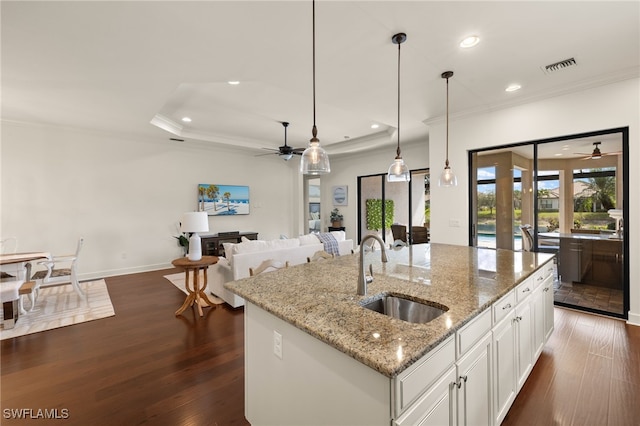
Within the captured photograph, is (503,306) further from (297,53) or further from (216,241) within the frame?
(216,241)

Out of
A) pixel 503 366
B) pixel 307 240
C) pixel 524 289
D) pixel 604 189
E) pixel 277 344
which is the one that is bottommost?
pixel 503 366

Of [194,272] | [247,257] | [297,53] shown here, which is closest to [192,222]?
[194,272]

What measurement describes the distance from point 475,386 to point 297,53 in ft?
9.43

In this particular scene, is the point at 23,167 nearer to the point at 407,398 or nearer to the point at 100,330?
the point at 100,330

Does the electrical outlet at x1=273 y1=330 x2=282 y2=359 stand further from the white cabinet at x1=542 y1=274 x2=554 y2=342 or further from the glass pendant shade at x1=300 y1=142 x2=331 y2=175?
the white cabinet at x1=542 y1=274 x2=554 y2=342

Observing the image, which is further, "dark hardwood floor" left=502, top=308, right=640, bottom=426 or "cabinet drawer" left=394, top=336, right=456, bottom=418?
"dark hardwood floor" left=502, top=308, right=640, bottom=426

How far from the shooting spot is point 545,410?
194 cm

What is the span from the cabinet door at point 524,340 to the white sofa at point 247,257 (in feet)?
Result: 9.36

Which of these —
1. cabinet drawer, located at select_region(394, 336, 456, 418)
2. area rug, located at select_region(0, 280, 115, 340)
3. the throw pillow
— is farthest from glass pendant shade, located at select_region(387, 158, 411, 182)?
area rug, located at select_region(0, 280, 115, 340)

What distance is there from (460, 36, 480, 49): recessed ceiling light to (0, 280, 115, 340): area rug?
502 cm

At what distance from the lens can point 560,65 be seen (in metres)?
2.99

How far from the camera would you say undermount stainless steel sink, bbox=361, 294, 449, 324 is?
5.18 feet

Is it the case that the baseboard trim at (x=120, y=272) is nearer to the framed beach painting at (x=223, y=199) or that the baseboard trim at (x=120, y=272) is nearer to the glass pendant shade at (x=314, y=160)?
the framed beach painting at (x=223, y=199)

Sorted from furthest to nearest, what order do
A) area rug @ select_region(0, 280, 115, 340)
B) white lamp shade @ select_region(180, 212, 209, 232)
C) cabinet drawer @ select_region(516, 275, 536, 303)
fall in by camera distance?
1. white lamp shade @ select_region(180, 212, 209, 232)
2. area rug @ select_region(0, 280, 115, 340)
3. cabinet drawer @ select_region(516, 275, 536, 303)
